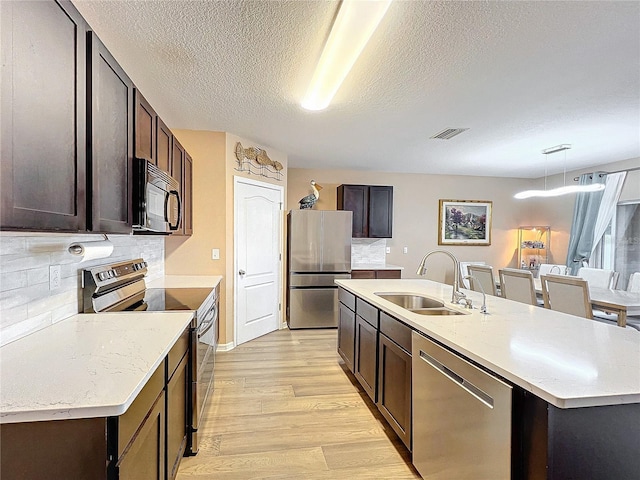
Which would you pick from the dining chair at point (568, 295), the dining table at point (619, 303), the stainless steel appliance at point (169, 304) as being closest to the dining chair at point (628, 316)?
the dining table at point (619, 303)

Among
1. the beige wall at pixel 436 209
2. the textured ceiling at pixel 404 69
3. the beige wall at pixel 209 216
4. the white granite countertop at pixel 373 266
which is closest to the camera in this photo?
the textured ceiling at pixel 404 69

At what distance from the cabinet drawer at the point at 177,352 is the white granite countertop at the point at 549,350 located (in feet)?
3.98

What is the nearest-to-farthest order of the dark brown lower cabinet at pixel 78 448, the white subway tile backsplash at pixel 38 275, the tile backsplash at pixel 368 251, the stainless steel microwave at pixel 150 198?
the dark brown lower cabinet at pixel 78 448, the white subway tile backsplash at pixel 38 275, the stainless steel microwave at pixel 150 198, the tile backsplash at pixel 368 251

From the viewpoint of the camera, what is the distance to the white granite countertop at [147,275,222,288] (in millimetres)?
3012

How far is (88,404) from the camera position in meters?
0.91

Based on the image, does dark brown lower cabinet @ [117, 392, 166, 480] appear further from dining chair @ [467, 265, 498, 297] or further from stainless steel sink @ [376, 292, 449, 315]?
dining chair @ [467, 265, 498, 297]

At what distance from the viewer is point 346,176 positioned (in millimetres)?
5859

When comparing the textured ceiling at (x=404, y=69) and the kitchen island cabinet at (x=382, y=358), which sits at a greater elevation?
the textured ceiling at (x=404, y=69)

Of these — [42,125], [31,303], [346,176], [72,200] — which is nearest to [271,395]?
[31,303]

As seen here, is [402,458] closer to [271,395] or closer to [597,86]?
[271,395]

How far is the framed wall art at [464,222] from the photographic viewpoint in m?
6.21

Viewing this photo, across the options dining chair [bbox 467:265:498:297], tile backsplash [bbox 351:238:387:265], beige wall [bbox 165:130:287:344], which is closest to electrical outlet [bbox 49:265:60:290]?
beige wall [bbox 165:130:287:344]

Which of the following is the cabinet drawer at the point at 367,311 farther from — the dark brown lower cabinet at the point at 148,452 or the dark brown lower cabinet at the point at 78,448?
the dark brown lower cabinet at the point at 78,448

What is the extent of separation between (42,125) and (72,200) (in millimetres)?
275
